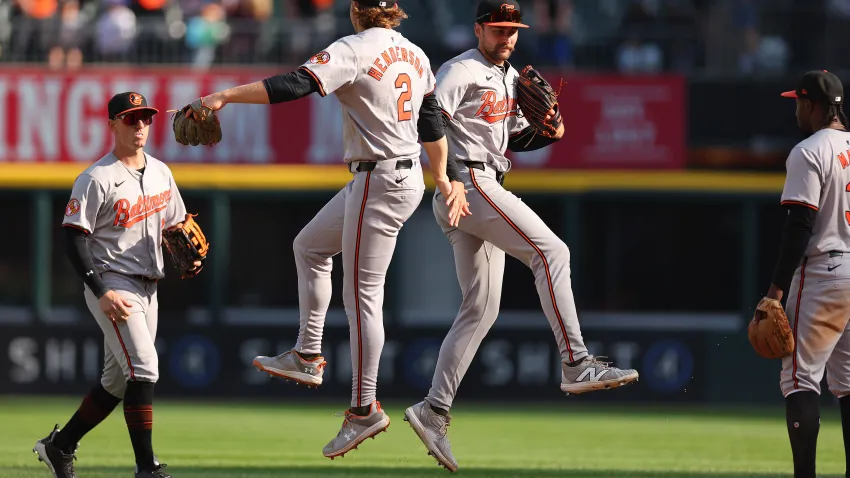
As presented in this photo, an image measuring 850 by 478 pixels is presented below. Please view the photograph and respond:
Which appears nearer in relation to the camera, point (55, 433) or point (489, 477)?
point (55, 433)

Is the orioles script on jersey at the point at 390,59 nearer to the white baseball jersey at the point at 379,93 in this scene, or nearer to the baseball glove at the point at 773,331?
the white baseball jersey at the point at 379,93

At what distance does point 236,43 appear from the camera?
19188 millimetres

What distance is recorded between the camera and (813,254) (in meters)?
7.75

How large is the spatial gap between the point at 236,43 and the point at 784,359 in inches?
494

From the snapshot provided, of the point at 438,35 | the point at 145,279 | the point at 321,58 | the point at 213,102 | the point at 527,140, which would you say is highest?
the point at 438,35

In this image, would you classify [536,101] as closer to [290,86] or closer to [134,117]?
[290,86]

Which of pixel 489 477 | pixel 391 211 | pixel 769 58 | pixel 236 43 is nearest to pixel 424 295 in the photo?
pixel 236 43

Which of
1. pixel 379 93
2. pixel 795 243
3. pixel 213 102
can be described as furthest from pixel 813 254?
pixel 213 102

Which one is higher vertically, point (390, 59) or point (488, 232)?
point (390, 59)

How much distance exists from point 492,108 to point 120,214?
7.04 ft

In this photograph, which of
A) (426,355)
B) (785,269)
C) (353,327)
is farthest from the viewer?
(426,355)

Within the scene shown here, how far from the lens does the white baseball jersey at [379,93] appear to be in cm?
771

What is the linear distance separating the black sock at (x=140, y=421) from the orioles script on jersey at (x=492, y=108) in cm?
239

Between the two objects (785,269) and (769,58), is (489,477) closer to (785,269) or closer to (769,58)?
(785,269)
